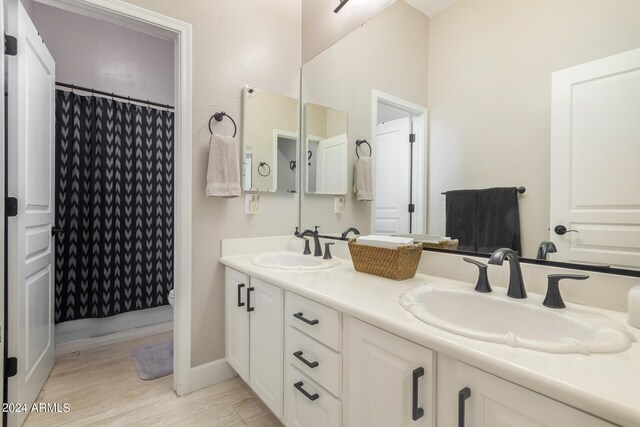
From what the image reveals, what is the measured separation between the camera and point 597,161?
906 mm

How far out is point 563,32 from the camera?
3.23 ft

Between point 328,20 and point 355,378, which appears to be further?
point 328,20

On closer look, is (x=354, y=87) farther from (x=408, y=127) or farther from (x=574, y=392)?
(x=574, y=392)

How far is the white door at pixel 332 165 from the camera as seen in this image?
192cm

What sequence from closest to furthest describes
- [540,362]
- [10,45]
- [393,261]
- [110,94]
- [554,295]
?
[540,362] → [554,295] → [393,261] → [10,45] → [110,94]

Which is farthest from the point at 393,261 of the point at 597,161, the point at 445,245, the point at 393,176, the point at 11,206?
the point at 11,206

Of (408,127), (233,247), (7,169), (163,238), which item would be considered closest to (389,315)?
(408,127)

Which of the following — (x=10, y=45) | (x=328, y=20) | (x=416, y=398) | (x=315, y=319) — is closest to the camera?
(x=416, y=398)

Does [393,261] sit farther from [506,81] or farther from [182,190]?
[182,190]

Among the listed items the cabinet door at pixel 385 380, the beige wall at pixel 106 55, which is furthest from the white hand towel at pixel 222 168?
the beige wall at pixel 106 55

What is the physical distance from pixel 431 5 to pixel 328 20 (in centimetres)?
83

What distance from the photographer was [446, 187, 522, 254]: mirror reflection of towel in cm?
111

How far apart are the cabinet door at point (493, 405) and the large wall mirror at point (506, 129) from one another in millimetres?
574

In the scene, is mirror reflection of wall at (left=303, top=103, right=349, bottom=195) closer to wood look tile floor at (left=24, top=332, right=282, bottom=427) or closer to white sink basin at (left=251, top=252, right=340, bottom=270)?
white sink basin at (left=251, top=252, right=340, bottom=270)
